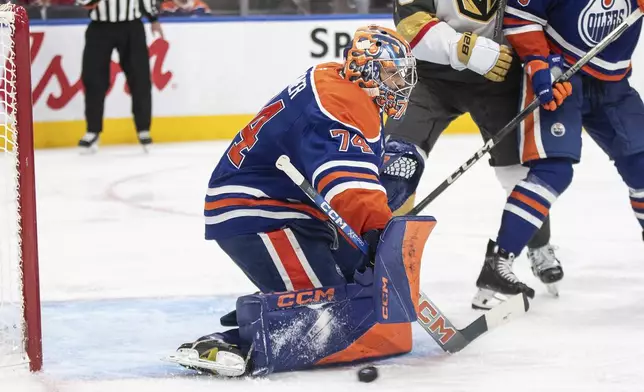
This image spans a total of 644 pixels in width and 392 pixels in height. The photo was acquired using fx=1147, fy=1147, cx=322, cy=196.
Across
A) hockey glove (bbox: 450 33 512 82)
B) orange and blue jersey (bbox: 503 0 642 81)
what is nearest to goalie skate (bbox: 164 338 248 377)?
hockey glove (bbox: 450 33 512 82)

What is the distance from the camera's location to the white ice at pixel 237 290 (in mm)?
2486

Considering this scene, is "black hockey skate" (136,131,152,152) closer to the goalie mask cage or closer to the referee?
the referee

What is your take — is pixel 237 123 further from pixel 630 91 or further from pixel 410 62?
pixel 410 62

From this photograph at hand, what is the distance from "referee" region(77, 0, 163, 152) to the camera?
6.23 metres

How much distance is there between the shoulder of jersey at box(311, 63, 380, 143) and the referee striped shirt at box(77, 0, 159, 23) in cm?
393

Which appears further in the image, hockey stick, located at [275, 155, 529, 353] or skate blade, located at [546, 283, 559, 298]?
skate blade, located at [546, 283, 559, 298]

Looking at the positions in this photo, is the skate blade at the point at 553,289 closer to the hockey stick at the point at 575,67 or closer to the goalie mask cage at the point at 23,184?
the hockey stick at the point at 575,67

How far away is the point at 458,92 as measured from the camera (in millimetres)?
3297

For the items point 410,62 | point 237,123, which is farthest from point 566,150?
point 237,123

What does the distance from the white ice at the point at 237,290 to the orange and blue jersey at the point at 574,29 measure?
662 millimetres

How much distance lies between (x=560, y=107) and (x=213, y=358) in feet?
4.01

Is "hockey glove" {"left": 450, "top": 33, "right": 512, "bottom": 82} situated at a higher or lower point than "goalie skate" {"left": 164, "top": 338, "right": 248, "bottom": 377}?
higher

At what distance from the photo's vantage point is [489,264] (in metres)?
3.08

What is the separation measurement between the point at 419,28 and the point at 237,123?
3.58 meters
